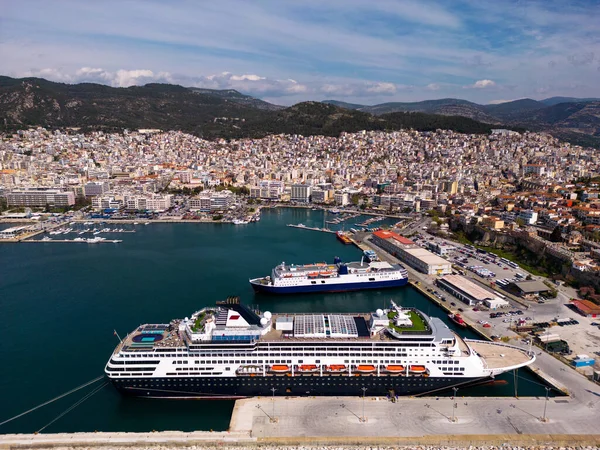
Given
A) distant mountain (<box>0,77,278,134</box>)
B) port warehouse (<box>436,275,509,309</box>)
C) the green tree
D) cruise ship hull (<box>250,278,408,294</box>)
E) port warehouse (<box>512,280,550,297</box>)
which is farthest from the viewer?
distant mountain (<box>0,77,278,134</box>)

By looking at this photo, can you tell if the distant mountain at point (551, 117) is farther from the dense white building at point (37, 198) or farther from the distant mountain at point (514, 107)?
the dense white building at point (37, 198)

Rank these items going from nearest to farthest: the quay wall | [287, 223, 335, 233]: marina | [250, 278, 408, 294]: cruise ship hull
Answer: the quay wall, [250, 278, 408, 294]: cruise ship hull, [287, 223, 335, 233]: marina

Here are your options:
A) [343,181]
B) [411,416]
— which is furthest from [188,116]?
[411,416]

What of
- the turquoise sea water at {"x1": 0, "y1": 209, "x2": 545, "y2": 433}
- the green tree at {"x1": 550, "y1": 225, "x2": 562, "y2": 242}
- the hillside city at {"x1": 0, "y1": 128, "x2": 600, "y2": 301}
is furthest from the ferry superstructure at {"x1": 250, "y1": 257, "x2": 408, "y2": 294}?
the green tree at {"x1": 550, "y1": 225, "x2": 562, "y2": 242}

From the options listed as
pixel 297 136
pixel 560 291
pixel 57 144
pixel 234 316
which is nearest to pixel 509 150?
pixel 297 136

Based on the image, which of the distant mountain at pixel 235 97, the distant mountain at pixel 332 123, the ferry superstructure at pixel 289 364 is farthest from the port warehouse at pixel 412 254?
the distant mountain at pixel 235 97

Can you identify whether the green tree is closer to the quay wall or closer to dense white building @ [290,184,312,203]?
the quay wall
